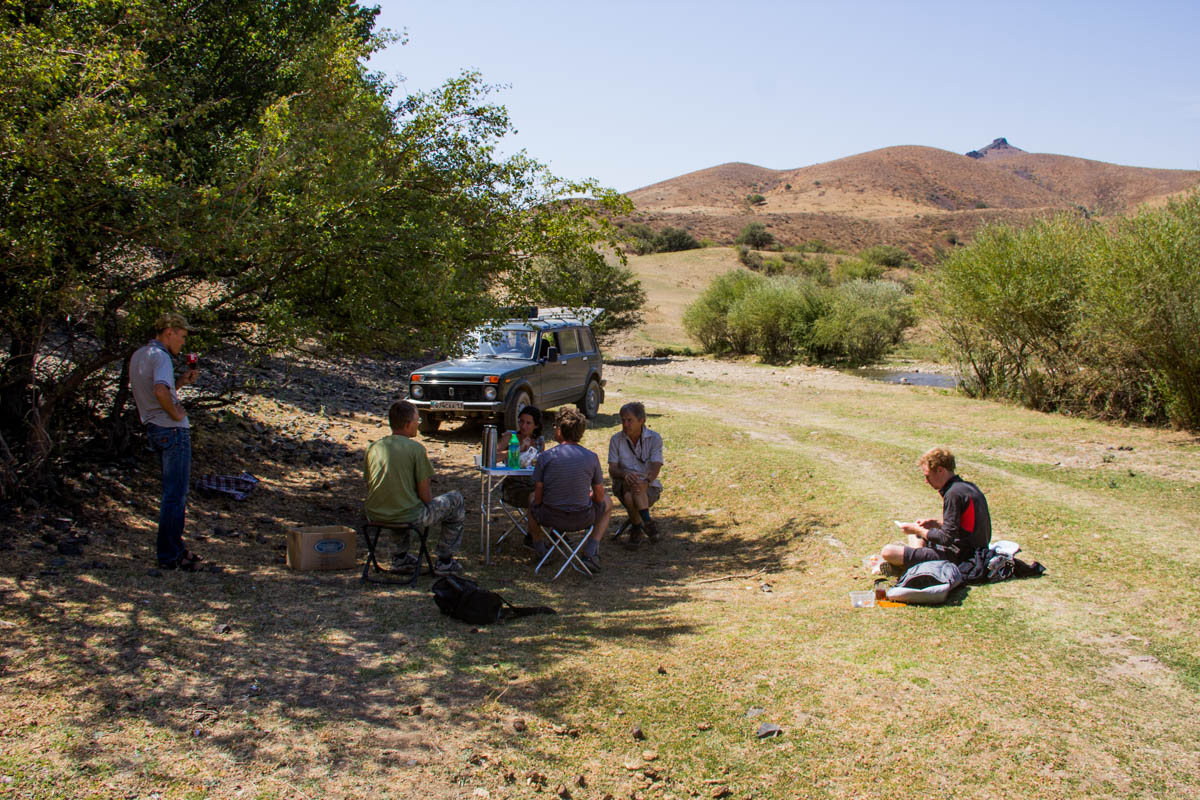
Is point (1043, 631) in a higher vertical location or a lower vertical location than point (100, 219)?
lower

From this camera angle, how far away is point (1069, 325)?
1723 cm

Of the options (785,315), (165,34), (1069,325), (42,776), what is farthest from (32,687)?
(785,315)

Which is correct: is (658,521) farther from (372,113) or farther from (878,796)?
(878,796)

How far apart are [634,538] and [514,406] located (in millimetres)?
4765

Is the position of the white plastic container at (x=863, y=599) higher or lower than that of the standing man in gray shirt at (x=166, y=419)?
lower

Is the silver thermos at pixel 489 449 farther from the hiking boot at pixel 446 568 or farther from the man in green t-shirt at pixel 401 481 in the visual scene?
the hiking boot at pixel 446 568

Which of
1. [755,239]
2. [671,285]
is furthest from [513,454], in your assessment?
[755,239]

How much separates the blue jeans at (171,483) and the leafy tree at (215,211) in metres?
1.14

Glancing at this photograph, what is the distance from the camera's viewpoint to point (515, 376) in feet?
41.5

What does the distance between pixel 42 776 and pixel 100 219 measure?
402 centimetres

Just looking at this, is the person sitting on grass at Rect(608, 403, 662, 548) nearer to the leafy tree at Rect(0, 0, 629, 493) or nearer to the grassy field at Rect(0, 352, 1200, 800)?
the grassy field at Rect(0, 352, 1200, 800)

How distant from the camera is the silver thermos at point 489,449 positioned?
22.9 feet

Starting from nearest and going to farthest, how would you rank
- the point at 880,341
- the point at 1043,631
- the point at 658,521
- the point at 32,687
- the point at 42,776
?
the point at 42,776, the point at 32,687, the point at 1043,631, the point at 658,521, the point at 880,341

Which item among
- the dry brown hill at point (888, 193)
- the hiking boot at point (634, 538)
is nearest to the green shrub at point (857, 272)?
the dry brown hill at point (888, 193)
